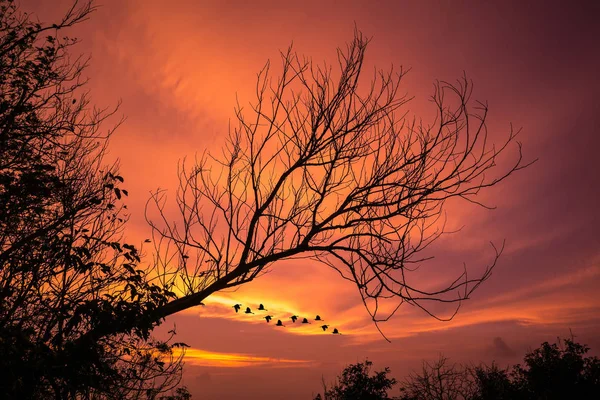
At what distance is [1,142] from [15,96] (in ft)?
4.18

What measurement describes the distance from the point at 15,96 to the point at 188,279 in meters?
5.95

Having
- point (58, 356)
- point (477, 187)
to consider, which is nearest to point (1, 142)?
point (58, 356)

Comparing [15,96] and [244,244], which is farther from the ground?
[15,96]

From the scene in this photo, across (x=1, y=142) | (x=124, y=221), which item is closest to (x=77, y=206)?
(x=124, y=221)

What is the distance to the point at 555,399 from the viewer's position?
98.0ft

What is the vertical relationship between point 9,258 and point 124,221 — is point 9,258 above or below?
below

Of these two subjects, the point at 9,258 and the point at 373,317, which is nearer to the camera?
the point at 373,317

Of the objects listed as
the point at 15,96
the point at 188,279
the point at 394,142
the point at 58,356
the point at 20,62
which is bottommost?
the point at 58,356

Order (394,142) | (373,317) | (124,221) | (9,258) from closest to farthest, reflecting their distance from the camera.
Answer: (373,317)
(394,142)
(9,258)
(124,221)

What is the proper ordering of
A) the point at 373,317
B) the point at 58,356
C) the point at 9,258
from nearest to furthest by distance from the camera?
the point at 58,356, the point at 373,317, the point at 9,258

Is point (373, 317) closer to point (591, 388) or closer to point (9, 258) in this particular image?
point (9, 258)

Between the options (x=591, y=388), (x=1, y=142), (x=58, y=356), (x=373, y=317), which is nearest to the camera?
(x=58, y=356)

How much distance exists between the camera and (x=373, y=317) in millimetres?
5582

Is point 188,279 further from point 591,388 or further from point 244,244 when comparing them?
point 591,388
